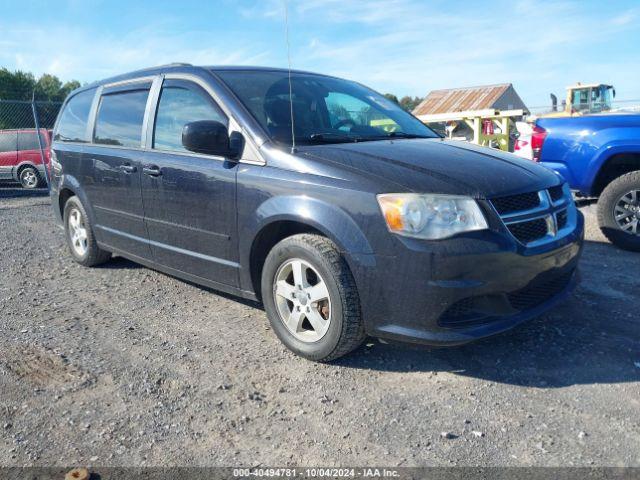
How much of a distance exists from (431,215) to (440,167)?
442 mm

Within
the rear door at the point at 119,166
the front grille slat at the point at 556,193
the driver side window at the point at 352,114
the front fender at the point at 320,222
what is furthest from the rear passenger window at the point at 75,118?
the front grille slat at the point at 556,193

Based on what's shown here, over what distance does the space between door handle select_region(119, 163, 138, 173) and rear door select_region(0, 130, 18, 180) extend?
11.4 metres

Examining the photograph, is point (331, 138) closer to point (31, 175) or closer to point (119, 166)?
point (119, 166)

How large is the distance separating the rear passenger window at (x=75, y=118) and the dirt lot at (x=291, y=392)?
184 centimetres

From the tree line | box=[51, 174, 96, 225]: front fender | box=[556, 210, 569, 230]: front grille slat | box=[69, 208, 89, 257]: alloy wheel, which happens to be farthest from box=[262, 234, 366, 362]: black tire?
the tree line

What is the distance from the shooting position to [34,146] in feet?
45.4

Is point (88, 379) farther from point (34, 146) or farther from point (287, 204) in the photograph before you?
point (34, 146)

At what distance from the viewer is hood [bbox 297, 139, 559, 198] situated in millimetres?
2861

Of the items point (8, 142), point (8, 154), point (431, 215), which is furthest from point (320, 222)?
point (8, 142)

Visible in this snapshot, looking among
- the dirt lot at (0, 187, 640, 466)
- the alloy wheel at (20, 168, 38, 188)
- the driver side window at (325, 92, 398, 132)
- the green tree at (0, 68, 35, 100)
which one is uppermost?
the green tree at (0, 68, 35, 100)

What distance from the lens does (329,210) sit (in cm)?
297

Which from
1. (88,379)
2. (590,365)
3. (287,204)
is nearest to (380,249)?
(287,204)

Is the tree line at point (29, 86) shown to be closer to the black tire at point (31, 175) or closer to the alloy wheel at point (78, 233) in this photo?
the black tire at point (31, 175)

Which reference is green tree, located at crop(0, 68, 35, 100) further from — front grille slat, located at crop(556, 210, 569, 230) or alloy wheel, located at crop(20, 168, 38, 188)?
front grille slat, located at crop(556, 210, 569, 230)
